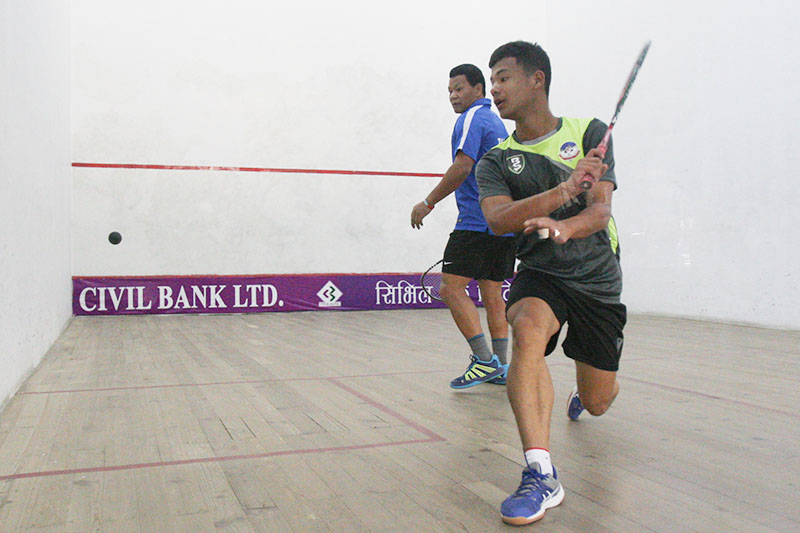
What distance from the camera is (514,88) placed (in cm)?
151

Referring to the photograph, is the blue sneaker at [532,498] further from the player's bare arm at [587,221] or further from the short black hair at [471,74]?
the short black hair at [471,74]

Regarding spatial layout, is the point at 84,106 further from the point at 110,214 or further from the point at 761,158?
the point at 761,158

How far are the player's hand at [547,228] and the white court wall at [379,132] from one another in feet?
11.8

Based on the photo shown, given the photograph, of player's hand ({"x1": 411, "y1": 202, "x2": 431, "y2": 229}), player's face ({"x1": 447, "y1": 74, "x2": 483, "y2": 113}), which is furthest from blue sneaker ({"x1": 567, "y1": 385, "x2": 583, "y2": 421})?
player's face ({"x1": 447, "y1": 74, "x2": 483, "y2": 113})

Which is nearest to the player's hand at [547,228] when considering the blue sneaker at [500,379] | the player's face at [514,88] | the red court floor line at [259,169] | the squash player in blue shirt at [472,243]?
the player's face at [514,88]

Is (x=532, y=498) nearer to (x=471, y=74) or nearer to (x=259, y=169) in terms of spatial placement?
(x=471, y=74)

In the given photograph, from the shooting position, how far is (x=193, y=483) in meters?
1.41

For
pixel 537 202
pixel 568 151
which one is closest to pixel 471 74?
pixel 568 151

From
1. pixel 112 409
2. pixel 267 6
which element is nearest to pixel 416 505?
pixel 112 409

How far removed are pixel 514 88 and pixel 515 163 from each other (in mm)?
154

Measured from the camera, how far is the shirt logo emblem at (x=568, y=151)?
1.47 m

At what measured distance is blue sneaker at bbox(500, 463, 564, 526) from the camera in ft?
3.88

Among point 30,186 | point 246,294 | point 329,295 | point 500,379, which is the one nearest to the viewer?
point 500,379

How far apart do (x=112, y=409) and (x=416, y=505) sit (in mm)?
1168
